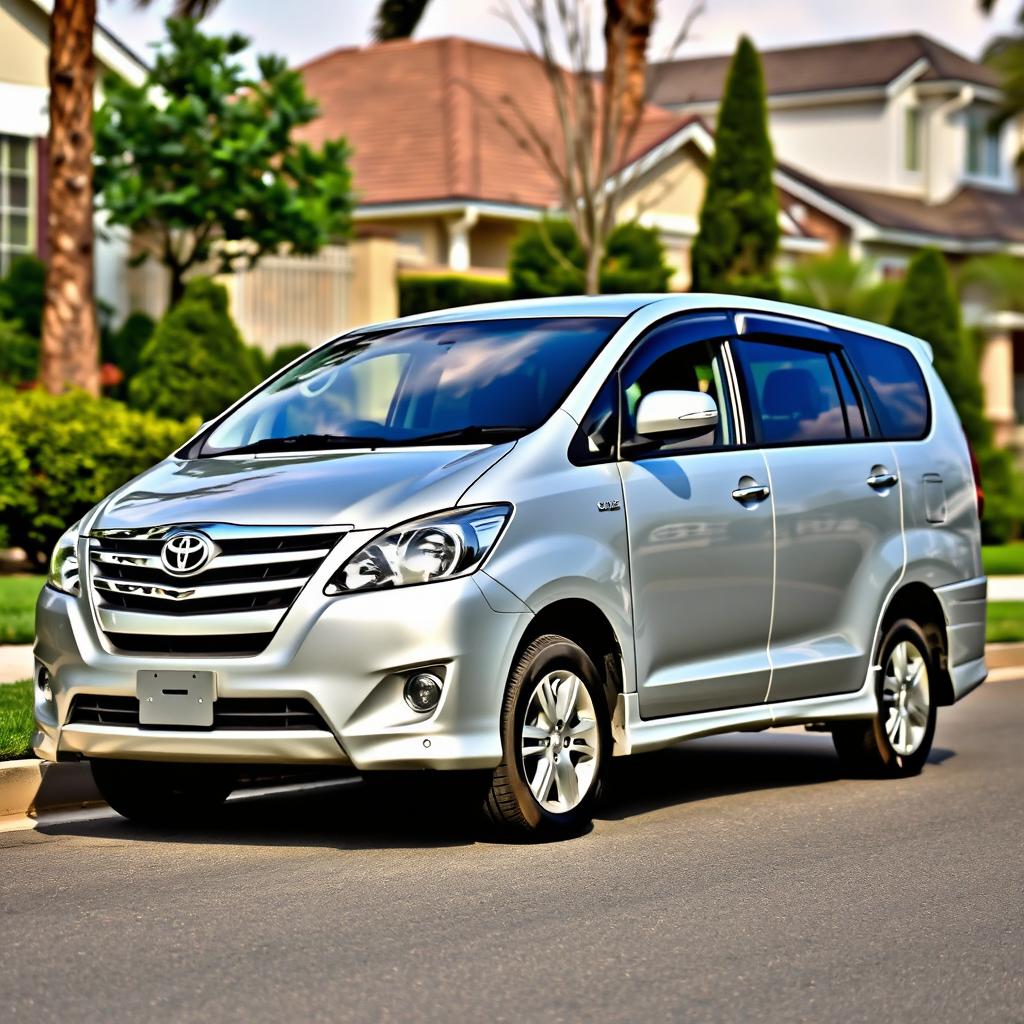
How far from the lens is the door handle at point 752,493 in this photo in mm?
8633

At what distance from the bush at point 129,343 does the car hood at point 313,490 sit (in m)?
16.4

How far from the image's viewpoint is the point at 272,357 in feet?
85.6

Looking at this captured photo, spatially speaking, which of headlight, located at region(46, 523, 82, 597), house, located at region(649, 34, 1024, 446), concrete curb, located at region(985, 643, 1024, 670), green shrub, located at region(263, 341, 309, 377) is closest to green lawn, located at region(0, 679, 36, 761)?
headlight, located at region(46, 523, 82, 597)

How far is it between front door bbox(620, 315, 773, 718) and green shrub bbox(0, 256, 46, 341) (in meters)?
15.4

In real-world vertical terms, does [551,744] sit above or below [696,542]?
below

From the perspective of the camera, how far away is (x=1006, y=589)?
2147 centimetres

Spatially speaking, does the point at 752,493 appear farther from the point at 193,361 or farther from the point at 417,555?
the point at 193,361

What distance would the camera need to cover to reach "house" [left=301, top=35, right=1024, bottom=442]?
36.3 metres

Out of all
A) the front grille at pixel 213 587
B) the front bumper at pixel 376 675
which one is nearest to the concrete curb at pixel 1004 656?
the front bumper at pixel 376 675

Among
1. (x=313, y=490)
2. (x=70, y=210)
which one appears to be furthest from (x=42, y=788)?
(x=70, y=210)

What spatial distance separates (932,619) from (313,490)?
3885mm

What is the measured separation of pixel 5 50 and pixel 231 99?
8.45 ft

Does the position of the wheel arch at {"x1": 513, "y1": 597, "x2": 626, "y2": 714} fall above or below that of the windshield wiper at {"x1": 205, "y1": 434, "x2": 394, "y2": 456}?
below

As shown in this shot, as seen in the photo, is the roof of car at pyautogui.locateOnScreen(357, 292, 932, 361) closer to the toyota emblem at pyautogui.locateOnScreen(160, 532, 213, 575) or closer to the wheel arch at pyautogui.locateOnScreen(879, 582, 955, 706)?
the wheel arch at pyautogui.locateOnScreen(879, 582, 955, 706)
